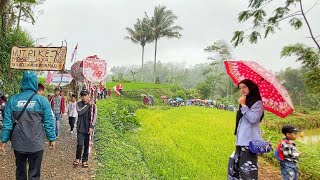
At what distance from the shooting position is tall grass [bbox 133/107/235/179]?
8344mm

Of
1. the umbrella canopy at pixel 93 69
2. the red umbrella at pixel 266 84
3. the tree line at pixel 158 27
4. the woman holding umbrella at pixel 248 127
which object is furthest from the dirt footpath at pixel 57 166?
the tree line at pixel 158 27

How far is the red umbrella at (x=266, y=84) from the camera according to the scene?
376 cm

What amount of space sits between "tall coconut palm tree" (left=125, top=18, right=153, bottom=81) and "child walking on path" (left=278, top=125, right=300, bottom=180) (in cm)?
3714

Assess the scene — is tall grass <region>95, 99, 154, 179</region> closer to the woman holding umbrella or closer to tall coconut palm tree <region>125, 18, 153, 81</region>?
the woman holding umbrella

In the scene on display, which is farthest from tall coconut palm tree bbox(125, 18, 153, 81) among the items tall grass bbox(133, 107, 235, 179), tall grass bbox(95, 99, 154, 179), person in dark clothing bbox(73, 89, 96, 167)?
person in dark clothing bbox(73, 89, 96, 167)

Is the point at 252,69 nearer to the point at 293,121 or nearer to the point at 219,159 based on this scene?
the point at 219,159

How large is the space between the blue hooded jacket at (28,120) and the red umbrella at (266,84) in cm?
239

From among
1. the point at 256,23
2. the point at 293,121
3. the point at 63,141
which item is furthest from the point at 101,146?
the point at 293,121

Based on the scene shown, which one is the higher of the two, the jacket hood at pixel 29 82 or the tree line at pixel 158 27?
the tree line at pixel 158 27

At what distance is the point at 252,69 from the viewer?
A: 12.7 ft

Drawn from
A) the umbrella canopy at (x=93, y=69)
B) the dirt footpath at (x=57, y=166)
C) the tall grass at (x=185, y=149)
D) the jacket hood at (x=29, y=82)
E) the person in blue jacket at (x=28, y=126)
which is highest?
the umbrella canopy at (x=93, y=69)

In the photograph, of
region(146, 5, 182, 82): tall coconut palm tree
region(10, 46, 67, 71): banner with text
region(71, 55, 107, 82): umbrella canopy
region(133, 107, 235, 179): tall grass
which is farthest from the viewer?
region(146, 5, 182, 82): tall coconut palm tree

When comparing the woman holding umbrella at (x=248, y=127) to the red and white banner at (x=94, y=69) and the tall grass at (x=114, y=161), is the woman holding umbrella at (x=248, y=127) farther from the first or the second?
the red and white banner at (x=94, y=69)

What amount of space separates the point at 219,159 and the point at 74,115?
178 inches
